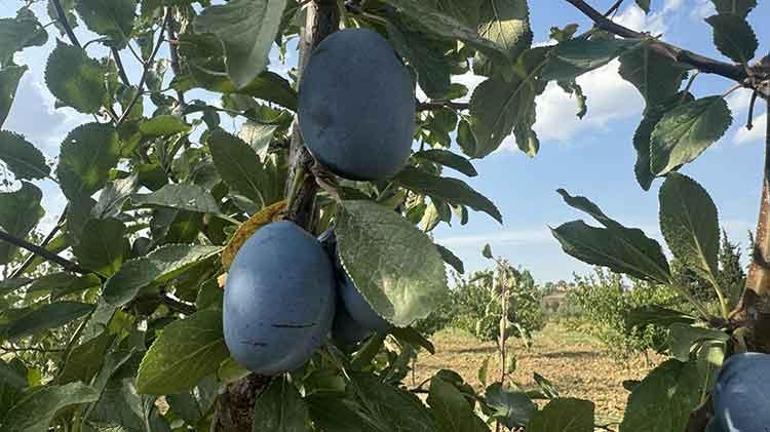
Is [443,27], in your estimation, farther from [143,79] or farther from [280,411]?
[143,79]

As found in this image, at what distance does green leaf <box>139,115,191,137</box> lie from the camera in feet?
2.88

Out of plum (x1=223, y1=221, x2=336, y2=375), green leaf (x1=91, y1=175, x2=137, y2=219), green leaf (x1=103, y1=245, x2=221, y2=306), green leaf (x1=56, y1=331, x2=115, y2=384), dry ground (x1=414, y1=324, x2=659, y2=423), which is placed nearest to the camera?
plum (x1=223, y1=221, x2=336, y2=375)

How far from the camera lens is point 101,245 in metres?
0.77

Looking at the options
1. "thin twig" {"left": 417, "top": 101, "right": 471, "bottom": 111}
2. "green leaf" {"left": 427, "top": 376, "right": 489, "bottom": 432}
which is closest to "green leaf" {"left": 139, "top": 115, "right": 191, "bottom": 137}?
"thin twig" {"left": 417, "top": 101, "right": 471, "bottom": 111}

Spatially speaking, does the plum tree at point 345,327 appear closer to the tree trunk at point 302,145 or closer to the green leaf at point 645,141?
the tree trunk at point 302,145

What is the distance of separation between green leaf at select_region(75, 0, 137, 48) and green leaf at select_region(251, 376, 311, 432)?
0.58 m

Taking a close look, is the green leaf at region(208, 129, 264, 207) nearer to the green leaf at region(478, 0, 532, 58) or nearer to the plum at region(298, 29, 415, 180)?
the plum at region(298, 29, 415, 180)

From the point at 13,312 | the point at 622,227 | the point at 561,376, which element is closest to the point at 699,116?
the point at 622,227

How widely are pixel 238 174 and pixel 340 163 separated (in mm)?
181

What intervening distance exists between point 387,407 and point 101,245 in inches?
13.8

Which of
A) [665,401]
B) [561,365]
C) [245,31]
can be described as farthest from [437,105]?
[561,365]

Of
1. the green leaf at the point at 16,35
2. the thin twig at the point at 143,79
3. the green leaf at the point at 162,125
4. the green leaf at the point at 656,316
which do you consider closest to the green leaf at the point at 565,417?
the green leaf at the point at 656,316

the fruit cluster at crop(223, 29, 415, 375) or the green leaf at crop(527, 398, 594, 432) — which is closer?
the fruit cluster at crop(223, 29, 415, 375)

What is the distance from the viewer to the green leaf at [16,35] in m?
0.98
